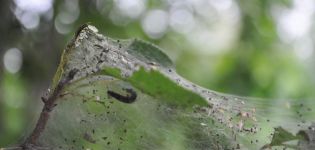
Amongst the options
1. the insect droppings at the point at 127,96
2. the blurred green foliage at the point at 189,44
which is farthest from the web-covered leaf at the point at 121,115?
the blurred green foliage at the point at 189,44

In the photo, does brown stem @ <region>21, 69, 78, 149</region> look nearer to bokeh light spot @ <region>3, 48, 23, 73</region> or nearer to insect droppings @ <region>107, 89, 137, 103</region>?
insect droppings @ <region>107, 89, 137, 103</region>

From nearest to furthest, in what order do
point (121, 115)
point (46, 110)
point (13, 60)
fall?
point (46, 110) → point (121, 115) → point (13, 60)

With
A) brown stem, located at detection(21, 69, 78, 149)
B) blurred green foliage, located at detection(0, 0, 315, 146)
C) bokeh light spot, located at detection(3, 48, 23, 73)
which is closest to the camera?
brown stem, located at detection(21, 69, 78, 149)

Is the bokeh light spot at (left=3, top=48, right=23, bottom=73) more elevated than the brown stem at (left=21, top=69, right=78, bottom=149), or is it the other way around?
the bokeh light spot at (left=3, top=48, right=23, bottom=73)

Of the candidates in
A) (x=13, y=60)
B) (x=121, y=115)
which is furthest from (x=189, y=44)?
(x=121, y=115)

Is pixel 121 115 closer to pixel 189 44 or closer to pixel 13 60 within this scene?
pixel 13 60

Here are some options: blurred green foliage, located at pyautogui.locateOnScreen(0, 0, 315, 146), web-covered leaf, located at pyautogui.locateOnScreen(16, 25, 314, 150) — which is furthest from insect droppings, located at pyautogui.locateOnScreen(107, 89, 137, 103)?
blurred green foliage, located at pyautogui.locateOnScreen(0, 0, 315, 146)

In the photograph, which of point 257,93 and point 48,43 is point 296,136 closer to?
point 48,43
